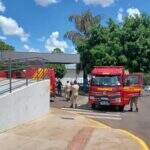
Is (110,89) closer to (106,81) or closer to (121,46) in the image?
(106,81)

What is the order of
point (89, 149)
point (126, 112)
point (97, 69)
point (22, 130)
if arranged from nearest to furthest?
1. point (89, 149)
2. point (22, 130)
3. point (126, 112)
4. point (97, 69)

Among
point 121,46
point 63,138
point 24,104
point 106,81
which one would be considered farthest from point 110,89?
point 121,46

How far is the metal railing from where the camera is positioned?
17.4 meters

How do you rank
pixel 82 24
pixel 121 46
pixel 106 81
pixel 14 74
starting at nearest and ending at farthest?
pixel 14 74
pixel 106 81
pixel 121 46
pixel 82 24

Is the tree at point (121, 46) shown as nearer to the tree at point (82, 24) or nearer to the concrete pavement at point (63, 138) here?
the tree at point (82, 24)

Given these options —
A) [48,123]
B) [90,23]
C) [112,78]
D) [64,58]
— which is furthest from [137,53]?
[48,123]

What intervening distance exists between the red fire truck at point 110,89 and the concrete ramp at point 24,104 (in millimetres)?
6968

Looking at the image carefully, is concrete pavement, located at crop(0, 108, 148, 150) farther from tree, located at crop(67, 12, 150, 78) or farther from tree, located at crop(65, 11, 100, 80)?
tree, located at crop(65, 11, 100, 80)

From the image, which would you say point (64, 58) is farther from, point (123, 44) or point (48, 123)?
point (48, 123)

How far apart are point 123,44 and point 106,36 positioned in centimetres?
212

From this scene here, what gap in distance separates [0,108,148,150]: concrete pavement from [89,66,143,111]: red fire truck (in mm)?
10199

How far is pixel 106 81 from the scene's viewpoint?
29.0 meters

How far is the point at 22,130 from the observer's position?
53.7 ft

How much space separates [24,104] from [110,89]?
1145cm
